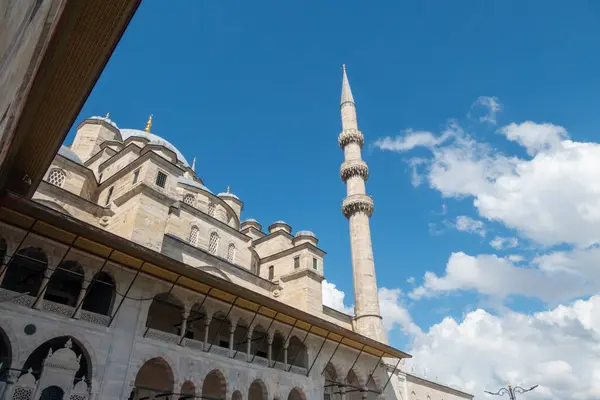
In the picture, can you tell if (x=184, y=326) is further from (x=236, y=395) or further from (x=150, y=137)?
(x=150, y=137)

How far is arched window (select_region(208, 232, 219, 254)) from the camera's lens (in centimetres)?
2206

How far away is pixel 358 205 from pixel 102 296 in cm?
1762

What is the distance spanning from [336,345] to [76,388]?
11.6 m

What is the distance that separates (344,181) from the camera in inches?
1145

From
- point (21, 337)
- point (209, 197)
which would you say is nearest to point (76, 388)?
point (21, 337)

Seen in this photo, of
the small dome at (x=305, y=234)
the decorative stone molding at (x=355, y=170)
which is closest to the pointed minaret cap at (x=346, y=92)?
the decorative stone molding at (x=355, y=170)

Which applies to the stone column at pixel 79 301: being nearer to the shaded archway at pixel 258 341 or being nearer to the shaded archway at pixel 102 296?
the shaded archway at pixel 102 296

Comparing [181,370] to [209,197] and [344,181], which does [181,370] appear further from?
[344,181]

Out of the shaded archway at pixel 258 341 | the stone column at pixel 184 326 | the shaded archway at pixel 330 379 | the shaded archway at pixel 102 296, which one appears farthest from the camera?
the shaded archway at pixel 330 379

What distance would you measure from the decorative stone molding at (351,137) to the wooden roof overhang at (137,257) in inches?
644

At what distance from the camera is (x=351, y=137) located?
2992cm

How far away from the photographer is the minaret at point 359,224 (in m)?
23.8

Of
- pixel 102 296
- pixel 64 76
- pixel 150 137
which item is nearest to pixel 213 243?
pixel 102 296

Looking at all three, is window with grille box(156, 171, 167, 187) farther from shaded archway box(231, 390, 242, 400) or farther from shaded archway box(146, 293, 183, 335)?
shaded archway box(231, 390, 242, 400)
